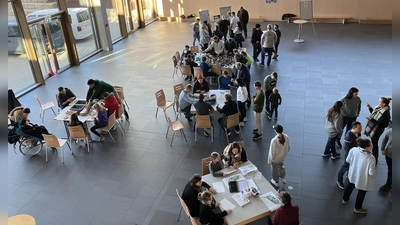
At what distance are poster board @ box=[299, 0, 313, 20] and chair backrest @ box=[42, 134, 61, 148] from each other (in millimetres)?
14111

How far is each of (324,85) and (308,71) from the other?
1.38 metres

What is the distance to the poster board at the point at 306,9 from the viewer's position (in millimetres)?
16656

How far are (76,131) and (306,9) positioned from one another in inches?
546

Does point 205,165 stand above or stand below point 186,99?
below

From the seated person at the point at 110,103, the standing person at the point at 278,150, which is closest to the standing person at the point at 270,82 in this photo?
the standing person at the point at 278,150

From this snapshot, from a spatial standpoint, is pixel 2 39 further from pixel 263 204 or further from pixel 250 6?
pixel 250 6

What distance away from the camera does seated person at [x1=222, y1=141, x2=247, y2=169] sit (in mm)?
5998

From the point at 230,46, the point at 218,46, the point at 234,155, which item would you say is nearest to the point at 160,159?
the point at 234,155

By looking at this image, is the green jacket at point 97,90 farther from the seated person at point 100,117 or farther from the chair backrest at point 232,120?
the chair backrest at point 232,120

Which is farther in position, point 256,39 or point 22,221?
point 256,39

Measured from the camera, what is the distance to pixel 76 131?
7.81 metres

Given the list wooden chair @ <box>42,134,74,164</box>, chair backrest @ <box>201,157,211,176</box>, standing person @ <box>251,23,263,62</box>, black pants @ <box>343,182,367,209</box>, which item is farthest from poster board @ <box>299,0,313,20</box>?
wooden chair @ <box>42,134,74,164</box>

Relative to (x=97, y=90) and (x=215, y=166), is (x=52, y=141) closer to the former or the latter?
(x=97, y=90)

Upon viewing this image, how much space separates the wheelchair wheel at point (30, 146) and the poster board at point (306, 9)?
1426 cm
